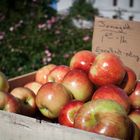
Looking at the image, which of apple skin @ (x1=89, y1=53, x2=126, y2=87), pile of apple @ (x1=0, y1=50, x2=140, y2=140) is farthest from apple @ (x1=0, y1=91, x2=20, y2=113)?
apple skin @ (x1=89, y1=53, x2=126, y2=87)

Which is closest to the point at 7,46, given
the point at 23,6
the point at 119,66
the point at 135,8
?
the point at 23,6

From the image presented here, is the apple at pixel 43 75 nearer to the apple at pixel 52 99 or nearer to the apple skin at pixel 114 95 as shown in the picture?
the apple at pixel 52 99

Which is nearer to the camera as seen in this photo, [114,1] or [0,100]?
[0,100]

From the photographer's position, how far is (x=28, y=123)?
1.39 m

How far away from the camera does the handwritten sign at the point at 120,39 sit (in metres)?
2.27

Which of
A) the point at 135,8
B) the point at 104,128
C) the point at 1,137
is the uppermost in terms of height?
the point at 104,128

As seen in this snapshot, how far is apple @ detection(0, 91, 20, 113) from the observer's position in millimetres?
1612

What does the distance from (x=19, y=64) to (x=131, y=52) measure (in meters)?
2.17

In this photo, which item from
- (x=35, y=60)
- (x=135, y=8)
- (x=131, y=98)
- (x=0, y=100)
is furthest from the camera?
(x=135, y=8)

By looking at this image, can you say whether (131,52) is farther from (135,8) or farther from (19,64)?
(135,8)

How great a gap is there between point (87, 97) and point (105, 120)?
0.50m

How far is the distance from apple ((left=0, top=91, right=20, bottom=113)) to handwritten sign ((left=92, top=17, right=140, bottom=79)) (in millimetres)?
851

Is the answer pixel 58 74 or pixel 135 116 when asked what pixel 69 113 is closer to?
pixel 135 116

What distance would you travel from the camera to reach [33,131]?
1383 millimetres
